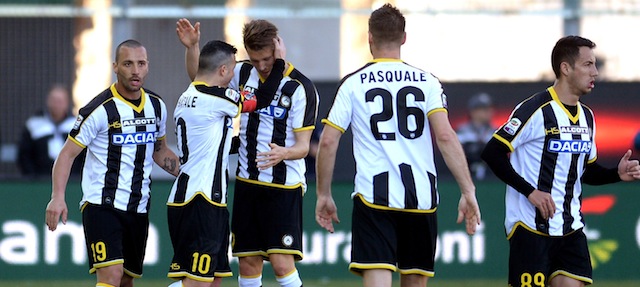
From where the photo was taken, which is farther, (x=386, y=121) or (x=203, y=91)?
(x=203, y=91)

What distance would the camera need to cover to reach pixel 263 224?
9.05 metres

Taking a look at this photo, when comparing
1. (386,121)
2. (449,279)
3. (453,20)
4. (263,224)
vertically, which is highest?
(453,20)

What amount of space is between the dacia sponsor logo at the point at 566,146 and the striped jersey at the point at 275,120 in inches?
67.9

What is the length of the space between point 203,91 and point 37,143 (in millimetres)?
5676

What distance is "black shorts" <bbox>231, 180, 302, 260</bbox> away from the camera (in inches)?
355

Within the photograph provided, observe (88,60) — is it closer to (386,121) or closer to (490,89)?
(490,89)

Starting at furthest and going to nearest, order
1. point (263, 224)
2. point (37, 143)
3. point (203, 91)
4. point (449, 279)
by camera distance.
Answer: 1. point (37, 143)
2. point (449, 279)
3. point (263, 224)
4. point (203, 91)

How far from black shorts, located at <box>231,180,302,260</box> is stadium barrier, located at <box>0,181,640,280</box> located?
3635 mm

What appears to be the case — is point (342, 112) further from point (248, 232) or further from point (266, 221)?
point (248, 232)

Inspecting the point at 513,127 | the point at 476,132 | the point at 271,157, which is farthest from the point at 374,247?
the point at 476,132

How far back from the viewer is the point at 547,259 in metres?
8.22

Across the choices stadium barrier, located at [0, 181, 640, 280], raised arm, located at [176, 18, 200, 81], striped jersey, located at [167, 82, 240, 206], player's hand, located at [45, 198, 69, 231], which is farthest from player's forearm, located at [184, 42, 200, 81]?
stadium barrier, located at [0, 181, 640, 280]

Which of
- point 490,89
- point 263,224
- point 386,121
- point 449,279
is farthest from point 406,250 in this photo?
point 490,89

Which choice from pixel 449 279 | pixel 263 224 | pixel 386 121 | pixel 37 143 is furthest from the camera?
pixel 37 143
